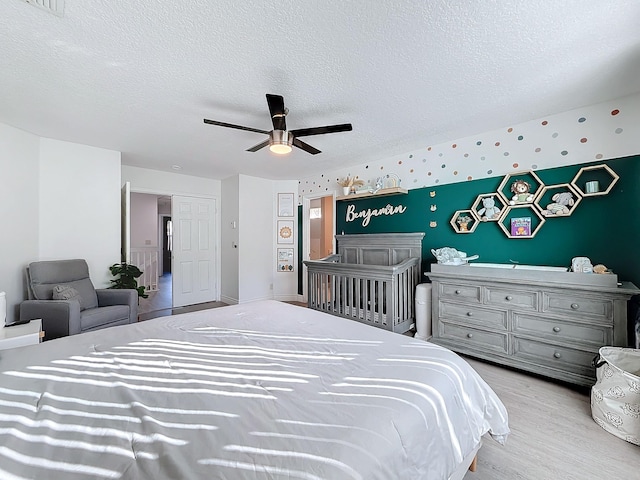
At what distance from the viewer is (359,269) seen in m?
3.54

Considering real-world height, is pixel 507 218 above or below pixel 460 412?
above

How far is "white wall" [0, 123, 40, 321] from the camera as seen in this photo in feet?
9.95

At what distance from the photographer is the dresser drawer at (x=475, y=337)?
273 centimetres

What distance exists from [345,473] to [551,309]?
8.70 ft

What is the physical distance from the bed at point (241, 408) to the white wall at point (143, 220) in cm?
693

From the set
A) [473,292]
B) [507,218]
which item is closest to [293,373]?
[473,292]

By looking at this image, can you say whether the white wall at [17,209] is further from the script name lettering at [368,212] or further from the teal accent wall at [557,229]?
the teal accent wall at [557,229]

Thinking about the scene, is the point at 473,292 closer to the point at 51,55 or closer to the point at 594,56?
the point at 594,56

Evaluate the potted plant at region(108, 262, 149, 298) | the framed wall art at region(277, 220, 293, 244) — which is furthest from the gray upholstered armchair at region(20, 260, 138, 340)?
the framed wall art at region(277, 220, 293, 244)

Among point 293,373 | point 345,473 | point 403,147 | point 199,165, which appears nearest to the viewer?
point 345,473

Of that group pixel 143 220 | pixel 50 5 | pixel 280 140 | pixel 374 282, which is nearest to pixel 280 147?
pixel 280 140

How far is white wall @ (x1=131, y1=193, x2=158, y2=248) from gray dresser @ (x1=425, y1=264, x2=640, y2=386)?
7607 mm

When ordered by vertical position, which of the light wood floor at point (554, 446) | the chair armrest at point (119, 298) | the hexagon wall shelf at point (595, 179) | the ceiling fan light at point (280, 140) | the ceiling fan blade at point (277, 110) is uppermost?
the ceiling fan blade at point (277, 110)

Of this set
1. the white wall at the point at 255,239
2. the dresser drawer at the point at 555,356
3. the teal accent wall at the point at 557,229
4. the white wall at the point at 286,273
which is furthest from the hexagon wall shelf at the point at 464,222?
the white wall at the point at 255,239
